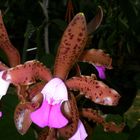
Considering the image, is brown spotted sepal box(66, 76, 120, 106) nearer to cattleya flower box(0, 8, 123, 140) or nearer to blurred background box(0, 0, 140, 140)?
cattleya flower box(0, 8, 123, 140)

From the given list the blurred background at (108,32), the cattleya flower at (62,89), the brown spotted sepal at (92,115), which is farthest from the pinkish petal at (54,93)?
the blurred background at (108,32)

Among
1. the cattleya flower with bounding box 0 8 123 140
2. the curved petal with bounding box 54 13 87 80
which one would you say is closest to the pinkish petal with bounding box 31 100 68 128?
the cattleya flower with bounding box 0 8 123 140

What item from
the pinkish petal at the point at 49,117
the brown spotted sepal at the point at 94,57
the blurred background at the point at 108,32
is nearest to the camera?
the pinkish petal at the point at 49,117

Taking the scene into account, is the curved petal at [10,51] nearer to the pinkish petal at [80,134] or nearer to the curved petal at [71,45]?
the curved petal at [71,45]

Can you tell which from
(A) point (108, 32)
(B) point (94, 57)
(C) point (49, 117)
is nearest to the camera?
(C) point (49, 117)

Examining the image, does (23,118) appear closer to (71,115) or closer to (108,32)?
(71,115)

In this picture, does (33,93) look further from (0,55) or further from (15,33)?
(15,33)

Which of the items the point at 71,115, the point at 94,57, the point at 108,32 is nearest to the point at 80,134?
the point at 71,115

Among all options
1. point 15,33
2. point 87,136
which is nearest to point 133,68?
point 15,33
